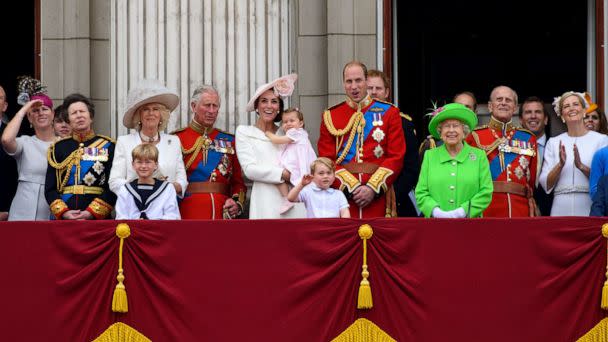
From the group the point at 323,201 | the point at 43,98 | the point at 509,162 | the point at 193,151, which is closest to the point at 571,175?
the point at 509,162

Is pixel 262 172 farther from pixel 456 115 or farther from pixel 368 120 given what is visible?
pixel 456 115

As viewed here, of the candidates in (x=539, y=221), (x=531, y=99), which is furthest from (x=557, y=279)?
(x=531, y=99)

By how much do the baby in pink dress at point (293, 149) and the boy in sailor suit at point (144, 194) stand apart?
1052 millimetres

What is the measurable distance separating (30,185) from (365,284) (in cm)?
311

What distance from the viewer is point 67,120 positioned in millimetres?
13336

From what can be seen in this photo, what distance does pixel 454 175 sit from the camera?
40.3 ft

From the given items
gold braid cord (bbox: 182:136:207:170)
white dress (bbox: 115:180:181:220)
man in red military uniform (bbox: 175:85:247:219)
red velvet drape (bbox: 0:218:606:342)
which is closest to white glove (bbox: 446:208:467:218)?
red velvet drape (bbox: 0:218:606:342)

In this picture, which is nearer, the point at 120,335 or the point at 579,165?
the point at 120,335

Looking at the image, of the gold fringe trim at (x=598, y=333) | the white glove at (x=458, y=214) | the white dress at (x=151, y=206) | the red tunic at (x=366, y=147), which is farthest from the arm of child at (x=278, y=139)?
the gold fringe trim at (x=598, y=333)

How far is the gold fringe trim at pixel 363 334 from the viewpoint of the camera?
38.0ft

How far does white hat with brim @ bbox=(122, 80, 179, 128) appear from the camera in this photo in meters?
13.0

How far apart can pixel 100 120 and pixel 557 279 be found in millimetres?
5034

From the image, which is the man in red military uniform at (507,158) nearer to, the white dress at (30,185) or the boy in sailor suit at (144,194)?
the boy in sailor suit at (144,194)

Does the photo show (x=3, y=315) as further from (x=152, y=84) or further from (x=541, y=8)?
(x=541, y=8)
